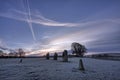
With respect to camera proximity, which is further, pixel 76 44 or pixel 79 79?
pixel 76 44

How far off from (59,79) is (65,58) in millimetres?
46651

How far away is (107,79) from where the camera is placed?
14.0 metres

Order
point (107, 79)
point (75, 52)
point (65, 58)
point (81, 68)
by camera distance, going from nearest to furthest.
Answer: point (107, 79), point (81, 68), point (65, 58), point (75, 52)

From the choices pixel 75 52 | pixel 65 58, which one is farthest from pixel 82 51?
pixel 65 58

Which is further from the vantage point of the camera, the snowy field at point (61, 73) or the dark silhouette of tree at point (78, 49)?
the dark silhouette of tree at point (78, 49)

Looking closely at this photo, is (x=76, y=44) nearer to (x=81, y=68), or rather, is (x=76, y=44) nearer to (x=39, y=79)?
(x=81, y=68)

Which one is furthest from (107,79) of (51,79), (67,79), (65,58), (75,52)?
(75,52)

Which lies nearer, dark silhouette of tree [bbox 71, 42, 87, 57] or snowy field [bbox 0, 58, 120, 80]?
snowy field [bbox 0, 58, 120, 80]

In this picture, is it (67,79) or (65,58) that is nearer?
(67,79)

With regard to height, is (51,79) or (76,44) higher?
(76,44)

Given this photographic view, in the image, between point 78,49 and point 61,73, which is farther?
point 78,49

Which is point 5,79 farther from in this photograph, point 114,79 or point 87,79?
point 114,79

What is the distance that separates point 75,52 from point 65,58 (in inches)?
3536

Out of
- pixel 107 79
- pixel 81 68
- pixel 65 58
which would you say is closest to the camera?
pixel 107 79
